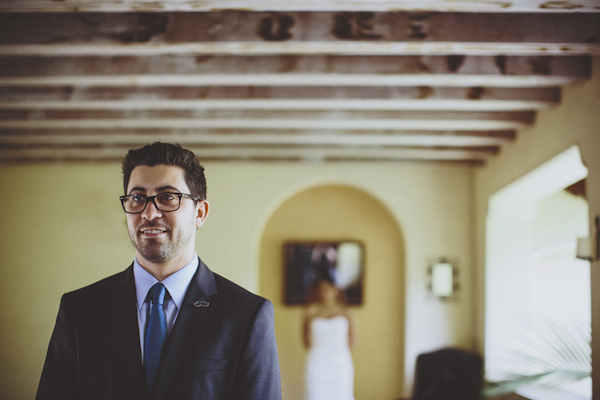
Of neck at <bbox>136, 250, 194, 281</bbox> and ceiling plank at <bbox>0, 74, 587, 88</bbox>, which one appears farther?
ceiling plank at <bbox>0, 74, 587, 88</bbox>

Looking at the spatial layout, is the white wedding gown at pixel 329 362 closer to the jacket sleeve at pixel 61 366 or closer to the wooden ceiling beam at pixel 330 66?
the wooden ceiling beam at pixel 330 66

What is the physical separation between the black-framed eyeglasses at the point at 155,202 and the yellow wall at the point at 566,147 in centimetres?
271

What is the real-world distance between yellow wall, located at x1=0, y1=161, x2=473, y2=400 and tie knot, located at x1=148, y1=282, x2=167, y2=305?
4.04 meters

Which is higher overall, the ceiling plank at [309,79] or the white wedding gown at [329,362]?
the ceiling plank at [309,79]

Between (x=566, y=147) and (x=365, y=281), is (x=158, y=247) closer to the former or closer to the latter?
(x=566, y=147)

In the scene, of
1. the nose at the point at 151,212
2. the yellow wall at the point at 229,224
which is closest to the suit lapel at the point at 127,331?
the nose at the point at 151,212

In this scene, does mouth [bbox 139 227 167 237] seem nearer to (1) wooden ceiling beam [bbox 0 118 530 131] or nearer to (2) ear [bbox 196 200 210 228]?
(2) ear [bbox 196 200 210 228]

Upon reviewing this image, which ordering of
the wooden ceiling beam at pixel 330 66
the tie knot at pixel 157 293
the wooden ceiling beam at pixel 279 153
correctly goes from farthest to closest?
the wooden ceiling beam at pixel 279 153 < the wooden ceiling beam at pixel 330 66 < the tie knot at pixel 157 293

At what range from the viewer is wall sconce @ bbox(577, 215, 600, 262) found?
304cm

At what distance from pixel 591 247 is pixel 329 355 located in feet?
9.95

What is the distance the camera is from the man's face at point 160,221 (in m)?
1.44

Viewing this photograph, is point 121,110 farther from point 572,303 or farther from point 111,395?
point 572,303

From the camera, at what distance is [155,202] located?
57.3 inches

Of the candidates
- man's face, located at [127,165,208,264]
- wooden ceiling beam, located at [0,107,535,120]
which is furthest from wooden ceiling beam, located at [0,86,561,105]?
man's face, located at [127,165,208,264]
